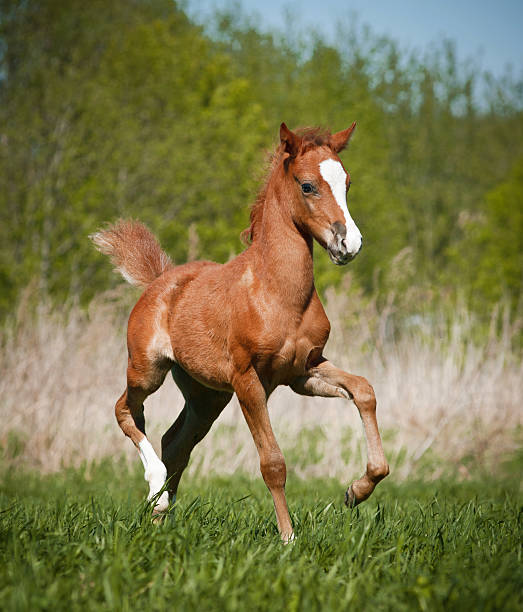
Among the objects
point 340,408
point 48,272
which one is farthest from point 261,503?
point 48,272

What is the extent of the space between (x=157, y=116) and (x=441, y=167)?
42.9ft

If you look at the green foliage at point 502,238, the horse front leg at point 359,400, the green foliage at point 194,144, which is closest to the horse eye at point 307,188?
the horse front leg at point 359,400

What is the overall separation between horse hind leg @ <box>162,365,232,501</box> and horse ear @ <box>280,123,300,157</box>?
1.94 m

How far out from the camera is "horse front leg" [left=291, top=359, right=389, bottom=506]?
173 inches

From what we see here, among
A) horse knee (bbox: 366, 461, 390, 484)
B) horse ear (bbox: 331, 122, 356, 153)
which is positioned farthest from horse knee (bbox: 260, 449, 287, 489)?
horse ear (bbox: 331, 122, 356, 153)

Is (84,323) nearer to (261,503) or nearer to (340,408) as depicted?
(340,408)

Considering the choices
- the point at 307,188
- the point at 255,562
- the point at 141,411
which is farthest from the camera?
the point at 141,411

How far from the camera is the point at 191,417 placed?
571 cm

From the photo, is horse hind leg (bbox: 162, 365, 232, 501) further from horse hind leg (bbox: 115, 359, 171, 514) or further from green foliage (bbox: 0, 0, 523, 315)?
green foliage (bbox: 0, 0, 523, 315)

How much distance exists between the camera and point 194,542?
3.95m

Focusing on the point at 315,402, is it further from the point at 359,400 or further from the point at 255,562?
the point at 255,562

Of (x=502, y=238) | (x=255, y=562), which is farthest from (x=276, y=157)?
(x=502, y=238)

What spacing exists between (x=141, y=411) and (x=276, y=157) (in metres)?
2.22

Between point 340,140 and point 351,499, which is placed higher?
point 340,140
